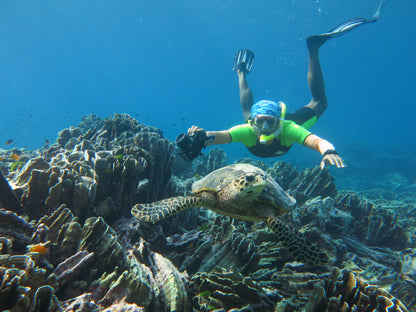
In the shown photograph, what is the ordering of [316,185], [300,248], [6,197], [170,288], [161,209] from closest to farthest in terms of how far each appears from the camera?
[170,288], [6,197], [300,248], [161,209], [316,185]

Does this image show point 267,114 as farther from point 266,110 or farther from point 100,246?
point 100,246

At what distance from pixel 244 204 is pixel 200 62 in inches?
4535

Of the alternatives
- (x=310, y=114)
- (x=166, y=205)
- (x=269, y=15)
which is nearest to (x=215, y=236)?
(x=166, y=205)

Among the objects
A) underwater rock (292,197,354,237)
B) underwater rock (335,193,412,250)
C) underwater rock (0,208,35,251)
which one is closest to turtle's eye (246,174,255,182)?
underwater rock (292,197,354,237)

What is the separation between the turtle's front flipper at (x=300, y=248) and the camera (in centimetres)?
304

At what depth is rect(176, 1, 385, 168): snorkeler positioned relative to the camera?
4.62m

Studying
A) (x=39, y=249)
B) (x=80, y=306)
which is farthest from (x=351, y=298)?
(x=39, y=249)

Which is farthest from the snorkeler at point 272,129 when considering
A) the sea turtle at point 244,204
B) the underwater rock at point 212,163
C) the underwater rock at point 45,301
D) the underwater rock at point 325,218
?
the underwater rock at point 45,301

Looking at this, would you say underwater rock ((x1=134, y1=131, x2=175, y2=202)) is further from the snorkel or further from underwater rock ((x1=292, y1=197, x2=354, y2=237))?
underwater rock ((x1=292, y1=197, x2=354, y2=237))

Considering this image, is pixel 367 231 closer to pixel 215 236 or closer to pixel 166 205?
pixel 215 236

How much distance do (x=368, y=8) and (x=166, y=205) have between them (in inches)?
2705

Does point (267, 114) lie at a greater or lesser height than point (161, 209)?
greater

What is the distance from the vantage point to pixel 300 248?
3080 millimetres

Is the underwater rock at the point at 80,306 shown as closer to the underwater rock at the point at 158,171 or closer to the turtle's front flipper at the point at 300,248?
the underwater rock at the point at 158,171
